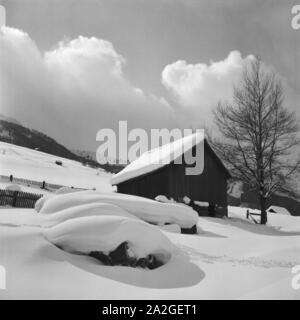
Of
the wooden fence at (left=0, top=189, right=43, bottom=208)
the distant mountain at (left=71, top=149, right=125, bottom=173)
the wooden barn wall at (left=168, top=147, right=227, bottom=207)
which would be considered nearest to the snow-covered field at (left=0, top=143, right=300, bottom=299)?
the wooden fence at (left=0, top=189, right=43, bottom=208)

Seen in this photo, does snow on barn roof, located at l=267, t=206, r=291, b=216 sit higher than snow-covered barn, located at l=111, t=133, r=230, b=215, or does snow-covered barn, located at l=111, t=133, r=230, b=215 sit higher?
snow-covered barn, located at l=111, t=133, r=230, b=215

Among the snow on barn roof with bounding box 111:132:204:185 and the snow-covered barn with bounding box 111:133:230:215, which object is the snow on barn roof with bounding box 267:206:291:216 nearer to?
the snow-covered barn with bounding box 111:133:230:215

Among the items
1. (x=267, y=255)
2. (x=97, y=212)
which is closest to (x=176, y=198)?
(x=267, y=255)

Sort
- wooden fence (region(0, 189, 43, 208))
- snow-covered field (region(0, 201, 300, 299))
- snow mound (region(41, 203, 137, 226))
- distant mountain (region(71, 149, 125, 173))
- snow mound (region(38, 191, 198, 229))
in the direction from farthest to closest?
1. distant mountain (region(71, 149, 125, 173))
2. wooden fence (region(0, 189, 43, 208))
3. snow mound (region(38, 191, 198, 229))
4. snow mound (region(41, 203, 137, 226))
5. snow-covered field (region(0, 201, 300, 299))

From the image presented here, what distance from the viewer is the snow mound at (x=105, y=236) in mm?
5770

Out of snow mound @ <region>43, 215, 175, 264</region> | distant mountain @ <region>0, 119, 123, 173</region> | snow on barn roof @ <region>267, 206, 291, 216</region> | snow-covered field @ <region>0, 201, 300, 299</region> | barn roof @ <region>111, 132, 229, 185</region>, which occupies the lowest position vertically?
snow on barn roof @ <region>267, 206, 291, 216</region>

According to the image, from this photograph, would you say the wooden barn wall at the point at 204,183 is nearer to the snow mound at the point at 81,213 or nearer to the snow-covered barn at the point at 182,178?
the snow-covered barn at the point at 182,178

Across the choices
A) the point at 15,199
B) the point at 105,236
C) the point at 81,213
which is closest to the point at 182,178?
the point at 15,199

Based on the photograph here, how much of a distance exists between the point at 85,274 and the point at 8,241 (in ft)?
4.51

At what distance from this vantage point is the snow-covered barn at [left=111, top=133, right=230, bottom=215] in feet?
66.6

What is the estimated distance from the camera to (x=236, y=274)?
6383mm

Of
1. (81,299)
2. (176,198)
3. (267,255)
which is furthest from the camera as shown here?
(176,198)

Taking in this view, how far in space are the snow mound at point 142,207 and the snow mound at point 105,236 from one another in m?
3.11
